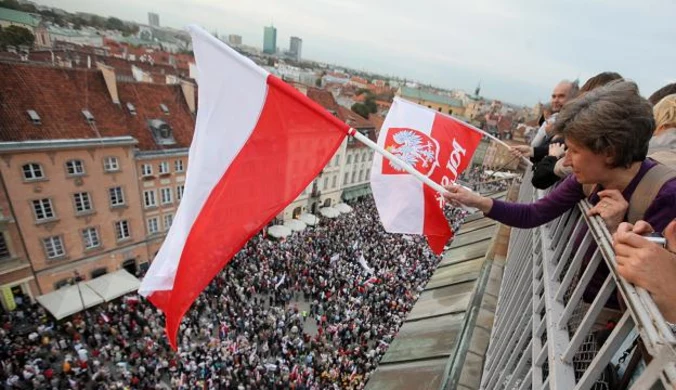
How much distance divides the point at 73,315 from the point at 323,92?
1117 inches

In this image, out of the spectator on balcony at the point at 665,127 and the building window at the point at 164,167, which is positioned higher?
the spectator on balcony at the point at 665,127

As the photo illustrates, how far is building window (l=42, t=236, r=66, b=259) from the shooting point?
19203 mm

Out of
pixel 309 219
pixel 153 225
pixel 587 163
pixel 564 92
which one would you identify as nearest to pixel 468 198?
pixel 587 163

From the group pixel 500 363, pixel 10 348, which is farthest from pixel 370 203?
pixel 500 363

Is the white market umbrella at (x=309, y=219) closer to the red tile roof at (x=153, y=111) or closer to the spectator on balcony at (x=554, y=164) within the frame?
the red tile roof at (x=153, y=111)

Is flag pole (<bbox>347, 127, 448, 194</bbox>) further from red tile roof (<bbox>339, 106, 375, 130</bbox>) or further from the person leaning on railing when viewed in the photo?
red tile roof (<bbox>339, 106, 375, 130</bbox>)

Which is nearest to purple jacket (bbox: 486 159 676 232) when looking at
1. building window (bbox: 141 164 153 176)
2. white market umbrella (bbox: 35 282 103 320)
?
white market umbrella (bbox: 35 282 103 320)

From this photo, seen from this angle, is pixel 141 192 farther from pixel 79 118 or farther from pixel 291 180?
pixel 291 180

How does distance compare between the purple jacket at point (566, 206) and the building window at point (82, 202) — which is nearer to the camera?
the purple jacket at point (566, 206)

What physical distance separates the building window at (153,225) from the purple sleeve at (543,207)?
24898 mm

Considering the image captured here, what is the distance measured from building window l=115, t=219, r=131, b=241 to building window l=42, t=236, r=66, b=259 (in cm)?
284

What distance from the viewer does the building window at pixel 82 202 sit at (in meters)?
19.7

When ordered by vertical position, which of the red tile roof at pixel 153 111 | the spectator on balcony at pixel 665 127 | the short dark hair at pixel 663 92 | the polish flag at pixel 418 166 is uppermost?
the short dark hair at pixel 663 92

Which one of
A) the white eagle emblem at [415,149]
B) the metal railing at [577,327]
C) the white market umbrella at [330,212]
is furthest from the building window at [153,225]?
the metal railing at [577,327]
